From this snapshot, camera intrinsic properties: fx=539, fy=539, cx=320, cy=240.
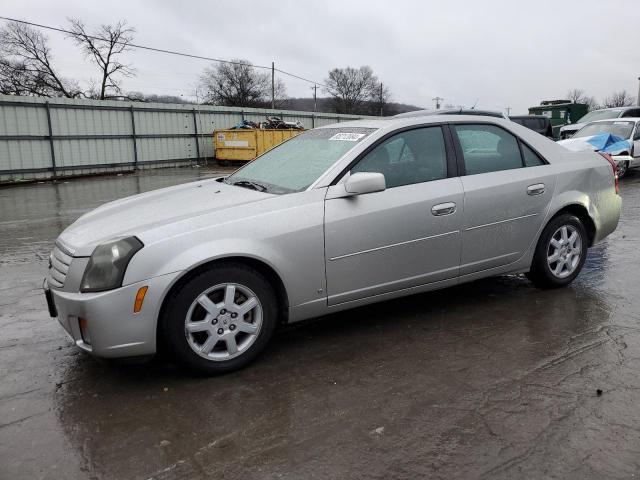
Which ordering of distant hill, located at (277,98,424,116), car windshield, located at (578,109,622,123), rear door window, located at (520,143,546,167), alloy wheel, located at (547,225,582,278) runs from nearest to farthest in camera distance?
rear door window, located at (520,143,546,167) < alloy wheel, located at (547,225,582,278) < car windshield, located at (578,109,622,123) < distant hill, located at (277,98,424,116)

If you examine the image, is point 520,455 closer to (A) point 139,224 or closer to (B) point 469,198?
(B) point 469,198

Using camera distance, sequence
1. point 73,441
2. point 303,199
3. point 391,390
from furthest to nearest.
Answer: point 303,199, point 391,390, point 73,441

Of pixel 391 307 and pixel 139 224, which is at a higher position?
pixel 139 224


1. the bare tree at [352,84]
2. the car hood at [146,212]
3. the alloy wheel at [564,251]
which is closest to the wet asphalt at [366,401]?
the alloy wheel at [564,251]

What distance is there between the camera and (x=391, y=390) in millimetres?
3090

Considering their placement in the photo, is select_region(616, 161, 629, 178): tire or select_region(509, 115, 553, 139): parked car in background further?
select_region(509, 115, 553, 139): parked car in background

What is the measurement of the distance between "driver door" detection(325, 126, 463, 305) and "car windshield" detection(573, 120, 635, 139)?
11.6 metres

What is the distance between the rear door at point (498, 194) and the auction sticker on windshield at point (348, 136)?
822 millimetres

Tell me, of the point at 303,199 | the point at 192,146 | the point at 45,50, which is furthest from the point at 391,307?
the point at 45,50

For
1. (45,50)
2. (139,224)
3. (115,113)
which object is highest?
(45,50)

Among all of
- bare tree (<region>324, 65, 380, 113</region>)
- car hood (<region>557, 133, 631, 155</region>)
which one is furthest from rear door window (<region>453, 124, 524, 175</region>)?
bare tree (<region>324, 65, 380, 113</region>)

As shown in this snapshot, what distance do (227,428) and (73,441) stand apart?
749mm

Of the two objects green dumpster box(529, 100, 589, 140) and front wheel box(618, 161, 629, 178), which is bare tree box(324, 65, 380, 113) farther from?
front wheel box(618, 161, 629, 178)

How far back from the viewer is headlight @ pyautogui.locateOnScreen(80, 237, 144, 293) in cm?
301
